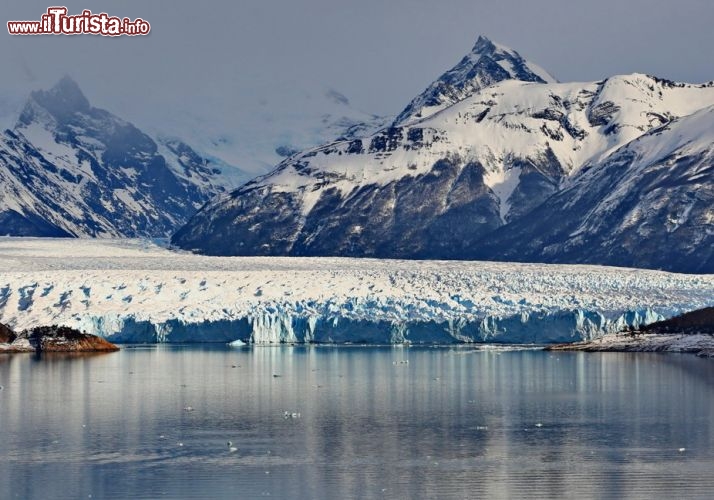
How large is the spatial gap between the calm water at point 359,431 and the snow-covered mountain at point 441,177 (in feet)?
332

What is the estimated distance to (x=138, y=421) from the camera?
1697 inches

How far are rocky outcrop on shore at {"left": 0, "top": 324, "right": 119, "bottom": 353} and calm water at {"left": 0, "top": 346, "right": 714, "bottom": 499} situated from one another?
14.8m

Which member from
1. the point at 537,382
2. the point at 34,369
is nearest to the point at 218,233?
the point at 34,369

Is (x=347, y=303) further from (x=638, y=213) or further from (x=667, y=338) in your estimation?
(x=638, y=213)

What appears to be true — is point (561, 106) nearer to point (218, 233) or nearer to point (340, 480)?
point (218, 233)

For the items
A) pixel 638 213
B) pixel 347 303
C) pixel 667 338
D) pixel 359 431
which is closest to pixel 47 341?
pixel 347 303

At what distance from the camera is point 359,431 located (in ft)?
133

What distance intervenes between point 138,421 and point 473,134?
13757cm

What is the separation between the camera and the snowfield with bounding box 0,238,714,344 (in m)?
85.1

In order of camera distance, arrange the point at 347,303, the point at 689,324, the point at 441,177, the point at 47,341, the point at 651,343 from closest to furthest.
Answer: the point at 651,343
the point at 689,324
the point at 47,341
the point at 347,303
the point at 441,177

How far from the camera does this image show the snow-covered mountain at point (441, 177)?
6619 inches

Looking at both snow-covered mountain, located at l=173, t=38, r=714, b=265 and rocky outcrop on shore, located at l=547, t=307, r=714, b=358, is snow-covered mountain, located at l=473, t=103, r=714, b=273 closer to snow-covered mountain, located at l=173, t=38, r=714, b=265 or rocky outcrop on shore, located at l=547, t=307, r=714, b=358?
snow-covered mountain, located at l=173, t=38, r=714, b=265

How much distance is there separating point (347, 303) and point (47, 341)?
1751 cm

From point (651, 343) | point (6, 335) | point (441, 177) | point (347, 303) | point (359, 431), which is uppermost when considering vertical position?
point (441, 177)
